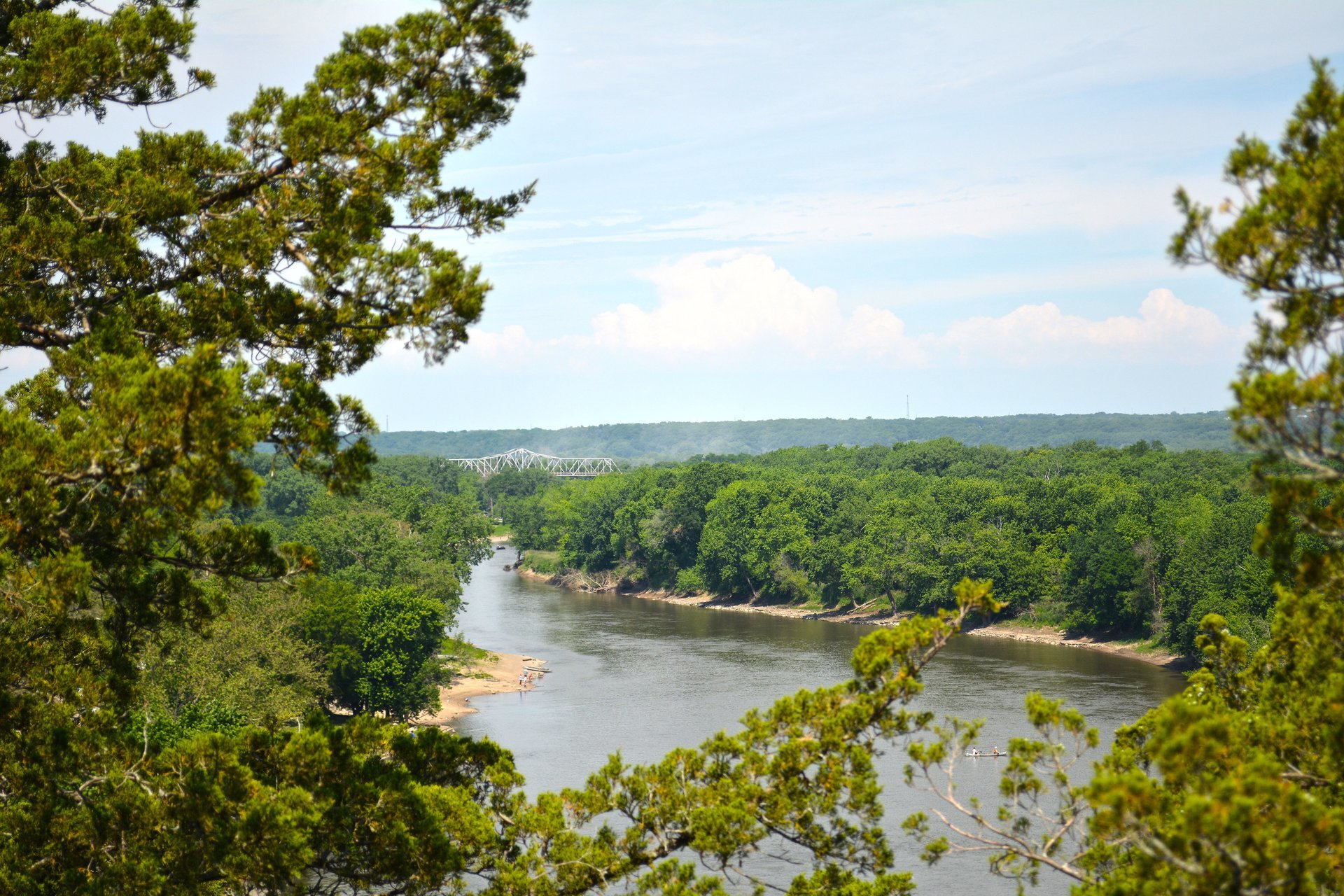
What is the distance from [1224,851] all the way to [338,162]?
8.24m

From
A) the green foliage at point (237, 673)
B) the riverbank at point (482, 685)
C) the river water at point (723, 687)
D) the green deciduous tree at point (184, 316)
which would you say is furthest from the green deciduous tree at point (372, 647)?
the green deciduous tree at point (184, 316)

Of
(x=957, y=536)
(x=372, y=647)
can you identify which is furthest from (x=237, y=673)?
(x=957, y=536)

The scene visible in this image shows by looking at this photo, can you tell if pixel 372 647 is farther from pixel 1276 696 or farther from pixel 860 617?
pixel 860 617

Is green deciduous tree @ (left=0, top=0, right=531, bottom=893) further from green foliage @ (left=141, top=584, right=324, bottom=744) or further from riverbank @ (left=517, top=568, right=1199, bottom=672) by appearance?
riverbank @ (left=517, top=568, right=1199, bottom=672)

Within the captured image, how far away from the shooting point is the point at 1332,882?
7.05 metres

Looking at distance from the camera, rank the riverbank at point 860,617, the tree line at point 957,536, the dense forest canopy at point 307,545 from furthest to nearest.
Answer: the tree line at point 957,536
the riverbank at point 860,617
the dense forest canopy at point 307,545

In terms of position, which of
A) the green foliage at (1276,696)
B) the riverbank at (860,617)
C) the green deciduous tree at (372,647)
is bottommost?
the riverbank at (860,617)

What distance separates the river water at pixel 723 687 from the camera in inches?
1281

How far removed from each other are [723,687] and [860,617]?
2448cm

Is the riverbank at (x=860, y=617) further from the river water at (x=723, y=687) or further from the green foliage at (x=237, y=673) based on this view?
the green foliage at (x=237, y=673)

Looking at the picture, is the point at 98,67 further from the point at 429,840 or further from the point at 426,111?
the point at 429,840

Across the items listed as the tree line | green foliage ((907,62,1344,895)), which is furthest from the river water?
green foliage ((907,62,1344,895))

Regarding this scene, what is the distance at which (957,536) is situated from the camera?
70.8 metres

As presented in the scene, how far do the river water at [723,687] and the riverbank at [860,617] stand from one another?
4.33ft
